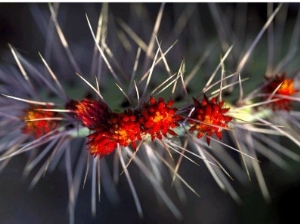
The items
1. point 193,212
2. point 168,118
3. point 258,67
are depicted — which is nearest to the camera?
point 168,118

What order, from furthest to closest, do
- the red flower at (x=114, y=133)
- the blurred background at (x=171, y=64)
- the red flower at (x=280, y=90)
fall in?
the blurred background at (x=171, y=64), the red flower at (x=280, y=90), the red flower at (x=114, y=133)

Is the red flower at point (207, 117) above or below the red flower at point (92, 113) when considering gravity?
A: below

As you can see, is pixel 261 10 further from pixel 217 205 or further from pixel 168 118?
pixel 168 118

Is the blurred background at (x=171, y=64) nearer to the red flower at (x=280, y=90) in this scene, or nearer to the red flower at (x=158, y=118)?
the red flower at (x=280, y=90)

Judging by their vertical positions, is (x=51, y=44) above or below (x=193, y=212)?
above

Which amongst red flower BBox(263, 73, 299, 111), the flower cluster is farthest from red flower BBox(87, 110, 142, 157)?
red flower BBox(263, 73, 299, 111)

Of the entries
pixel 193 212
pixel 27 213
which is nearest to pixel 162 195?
pixel 193 212

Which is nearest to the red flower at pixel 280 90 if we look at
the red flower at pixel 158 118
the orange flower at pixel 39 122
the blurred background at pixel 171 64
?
the blurred background at pixel 171 64

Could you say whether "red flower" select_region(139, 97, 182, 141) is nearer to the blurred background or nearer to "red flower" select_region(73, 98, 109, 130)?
"red flower" select_region(73, 98, 109, 130)
